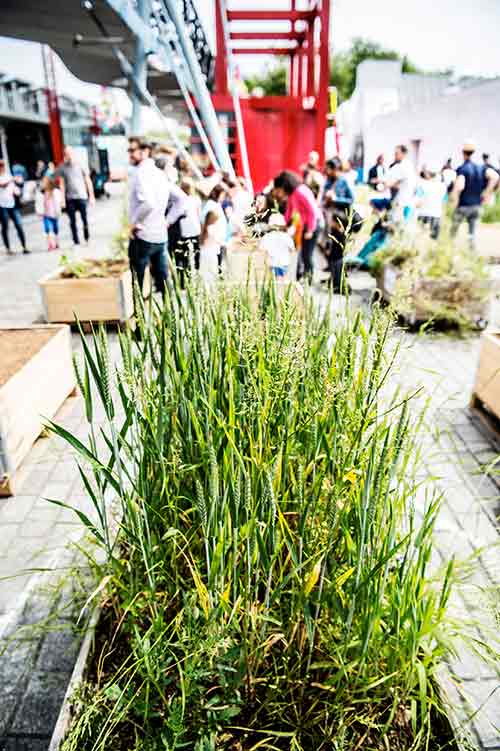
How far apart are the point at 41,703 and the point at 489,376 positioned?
3.16m

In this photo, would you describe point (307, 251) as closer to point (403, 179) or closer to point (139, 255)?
point (403, 179)

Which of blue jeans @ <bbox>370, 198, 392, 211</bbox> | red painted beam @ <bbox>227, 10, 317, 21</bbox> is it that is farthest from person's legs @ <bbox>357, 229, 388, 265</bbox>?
red painted beam @ <bbox>227, 10, 317, 21</bbox>

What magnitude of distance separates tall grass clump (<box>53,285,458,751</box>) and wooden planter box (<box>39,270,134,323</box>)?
3816 mm

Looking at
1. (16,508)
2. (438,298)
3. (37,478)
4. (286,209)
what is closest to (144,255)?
(286,209)

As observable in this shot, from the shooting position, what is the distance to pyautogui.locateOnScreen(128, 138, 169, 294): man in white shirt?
493 cm

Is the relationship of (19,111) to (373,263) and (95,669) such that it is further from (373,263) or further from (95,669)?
(95,669)

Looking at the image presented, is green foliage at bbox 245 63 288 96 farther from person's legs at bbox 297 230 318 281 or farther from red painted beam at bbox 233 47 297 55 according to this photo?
person's legs at bbox 297 230 318 281

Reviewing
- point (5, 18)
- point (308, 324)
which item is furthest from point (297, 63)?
point (308, 324)

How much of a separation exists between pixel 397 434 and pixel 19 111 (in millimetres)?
19216

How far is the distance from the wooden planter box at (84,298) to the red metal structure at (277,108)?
6206 millimetres

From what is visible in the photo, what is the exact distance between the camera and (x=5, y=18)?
31.0 feet

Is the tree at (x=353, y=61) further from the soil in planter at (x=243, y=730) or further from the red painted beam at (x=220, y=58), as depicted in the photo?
the soil in planter at (x=243, y=730)

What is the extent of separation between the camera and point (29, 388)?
10.4 ft

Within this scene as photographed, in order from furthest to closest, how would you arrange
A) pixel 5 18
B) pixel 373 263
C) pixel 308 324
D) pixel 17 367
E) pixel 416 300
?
1. pixel 5 18
2. pixel 373 263
3. pixel 416 300
4. pixel 17 367
5. pixel 308 324
